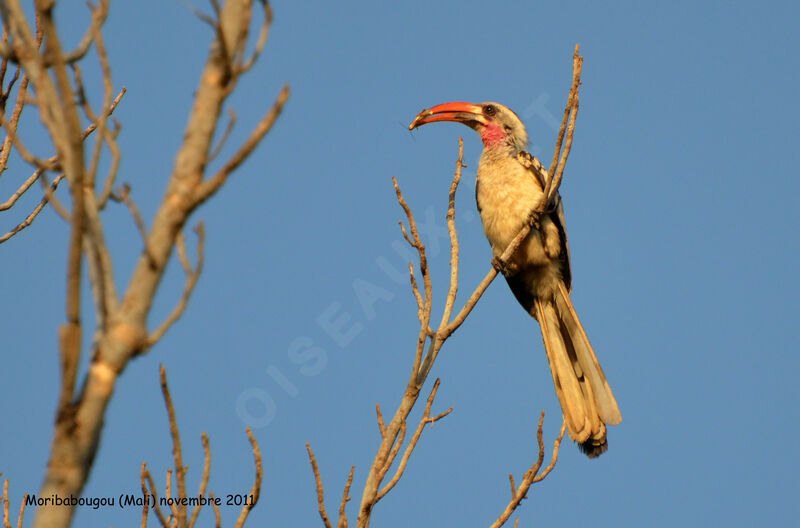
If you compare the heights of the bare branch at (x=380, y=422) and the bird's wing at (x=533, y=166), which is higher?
the bird's wing at (x=533, y=166)

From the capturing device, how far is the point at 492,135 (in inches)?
229

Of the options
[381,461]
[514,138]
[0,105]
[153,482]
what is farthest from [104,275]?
[514,138]

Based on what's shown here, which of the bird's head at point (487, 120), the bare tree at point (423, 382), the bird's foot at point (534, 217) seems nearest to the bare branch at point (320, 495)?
the bare tree at point (423, 382)

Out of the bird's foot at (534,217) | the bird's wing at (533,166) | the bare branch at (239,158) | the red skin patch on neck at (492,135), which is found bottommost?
the bare branch at (239,158)

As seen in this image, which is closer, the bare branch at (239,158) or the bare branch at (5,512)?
the bare branch at (239,158)

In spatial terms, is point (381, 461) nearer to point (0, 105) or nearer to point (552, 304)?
point (0, 105)

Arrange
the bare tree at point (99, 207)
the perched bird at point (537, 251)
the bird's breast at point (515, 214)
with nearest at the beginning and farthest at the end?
the bare tree at point (99, 207) < the perched bird at point (537, 251) < the bird's breast at point (515, 214)

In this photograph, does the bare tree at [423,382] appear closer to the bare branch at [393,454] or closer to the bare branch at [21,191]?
the bare branch at [393,454]

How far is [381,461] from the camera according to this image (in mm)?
2592

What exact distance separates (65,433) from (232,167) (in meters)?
0.53

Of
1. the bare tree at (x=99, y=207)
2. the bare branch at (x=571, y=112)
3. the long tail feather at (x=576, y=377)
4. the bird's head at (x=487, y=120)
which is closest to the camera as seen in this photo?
the bare tree at (x=99, y=207)

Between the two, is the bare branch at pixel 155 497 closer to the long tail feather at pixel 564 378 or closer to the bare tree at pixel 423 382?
the bare tree at pixel 423 382

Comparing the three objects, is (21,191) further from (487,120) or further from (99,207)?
(487,120)

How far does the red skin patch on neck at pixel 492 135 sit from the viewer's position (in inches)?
227
